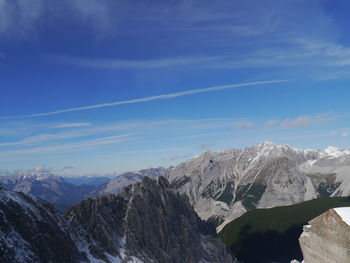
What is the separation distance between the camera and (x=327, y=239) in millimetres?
48094

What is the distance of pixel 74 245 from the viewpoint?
79188mm

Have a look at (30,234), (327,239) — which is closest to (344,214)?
(327,239)

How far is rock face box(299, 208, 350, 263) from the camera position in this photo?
4522cm

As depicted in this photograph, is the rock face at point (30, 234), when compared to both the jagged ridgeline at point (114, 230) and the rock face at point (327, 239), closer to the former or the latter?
the jagged ridgeline at point (114, 230)

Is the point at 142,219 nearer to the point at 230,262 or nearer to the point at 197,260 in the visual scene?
the point at 197,260

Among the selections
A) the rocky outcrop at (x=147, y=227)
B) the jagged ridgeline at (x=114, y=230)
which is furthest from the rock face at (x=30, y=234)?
the rocky outcrop at (x=147, y=227)

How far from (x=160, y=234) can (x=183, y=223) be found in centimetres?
1552

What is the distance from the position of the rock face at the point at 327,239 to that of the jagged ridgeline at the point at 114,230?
46.0 m

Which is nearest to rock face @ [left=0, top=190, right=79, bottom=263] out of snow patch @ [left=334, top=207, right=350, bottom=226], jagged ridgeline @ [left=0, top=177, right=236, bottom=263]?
jagged ridgeline @ [left=0, top=177, right=236, bottom=263]

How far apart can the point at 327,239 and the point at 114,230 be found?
72.6 m

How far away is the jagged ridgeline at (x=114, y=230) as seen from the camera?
212 feet

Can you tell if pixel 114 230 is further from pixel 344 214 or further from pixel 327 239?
pixel 344 214

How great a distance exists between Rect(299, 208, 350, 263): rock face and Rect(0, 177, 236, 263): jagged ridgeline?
1812 inches

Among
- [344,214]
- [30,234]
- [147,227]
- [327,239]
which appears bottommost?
[147,227]
